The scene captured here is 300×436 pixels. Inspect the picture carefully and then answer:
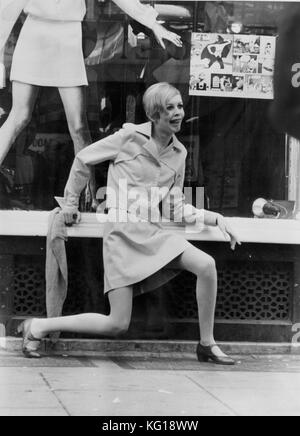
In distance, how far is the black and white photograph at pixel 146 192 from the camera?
22.3ft

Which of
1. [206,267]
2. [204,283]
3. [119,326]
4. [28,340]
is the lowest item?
[28,340]

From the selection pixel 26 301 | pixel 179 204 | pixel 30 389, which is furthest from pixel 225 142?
pixel 30 389

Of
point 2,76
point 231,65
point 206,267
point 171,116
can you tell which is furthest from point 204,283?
point 2,76

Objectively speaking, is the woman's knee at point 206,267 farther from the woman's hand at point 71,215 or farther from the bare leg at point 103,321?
the woman's hand at point 71,215

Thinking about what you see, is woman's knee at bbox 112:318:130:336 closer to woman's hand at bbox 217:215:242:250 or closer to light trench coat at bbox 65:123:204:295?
light trench coat at bbox 65:123:204:295

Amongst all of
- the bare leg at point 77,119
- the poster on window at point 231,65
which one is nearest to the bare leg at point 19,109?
the bare leg at point 77,119

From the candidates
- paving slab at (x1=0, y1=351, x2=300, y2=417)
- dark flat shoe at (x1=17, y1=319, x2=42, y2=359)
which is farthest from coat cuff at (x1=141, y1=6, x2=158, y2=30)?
paving slab at (x1=0, y1=351, x2=300, y2=417)

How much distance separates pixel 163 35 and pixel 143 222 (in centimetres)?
123

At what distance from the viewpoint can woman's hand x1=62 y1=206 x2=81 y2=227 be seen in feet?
22.7

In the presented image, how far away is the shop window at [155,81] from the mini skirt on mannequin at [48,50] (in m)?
0.05

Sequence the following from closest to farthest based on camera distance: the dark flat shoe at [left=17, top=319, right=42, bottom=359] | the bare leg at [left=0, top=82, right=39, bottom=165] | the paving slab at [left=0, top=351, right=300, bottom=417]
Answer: the paving slab at [left=0, top=351, right=300, bottom=417]
the dark flat shoe at [left=17, top=319, right=42, bottom=359]
the bare leg at [left=0, top=82, right=39, bottom=165]

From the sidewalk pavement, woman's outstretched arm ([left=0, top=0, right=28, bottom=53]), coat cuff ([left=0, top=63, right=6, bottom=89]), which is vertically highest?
woman's outstretched arm ([left=0, top=0, right=28, bottom=53])

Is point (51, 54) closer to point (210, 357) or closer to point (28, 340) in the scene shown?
point (28, 340)

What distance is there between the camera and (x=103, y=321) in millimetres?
6656
